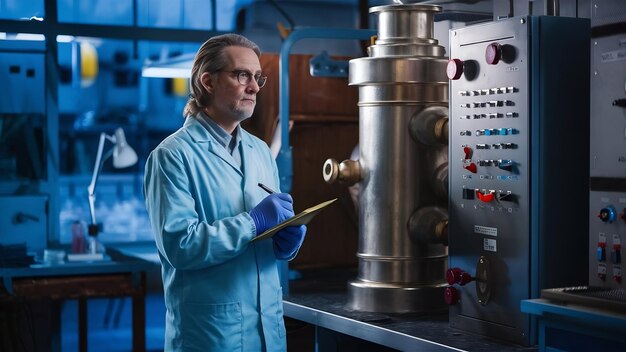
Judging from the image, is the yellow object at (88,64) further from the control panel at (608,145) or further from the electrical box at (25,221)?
the control panel at (608,145)

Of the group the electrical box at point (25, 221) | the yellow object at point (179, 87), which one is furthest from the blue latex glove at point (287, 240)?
the yellow object at point (179, 87)

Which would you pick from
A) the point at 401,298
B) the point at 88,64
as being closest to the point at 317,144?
the point at 401,298

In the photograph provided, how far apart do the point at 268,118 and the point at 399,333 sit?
1435mm

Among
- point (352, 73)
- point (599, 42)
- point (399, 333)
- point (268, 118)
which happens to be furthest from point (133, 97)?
point (599, 42)

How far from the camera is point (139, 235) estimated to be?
18.6 feet

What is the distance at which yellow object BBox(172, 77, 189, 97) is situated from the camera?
6059 millimetres

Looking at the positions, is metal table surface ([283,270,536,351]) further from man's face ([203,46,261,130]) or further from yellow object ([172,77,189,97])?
yellow object ([172,77,189,97])

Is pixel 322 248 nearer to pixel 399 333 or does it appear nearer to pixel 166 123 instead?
pixel 399 333

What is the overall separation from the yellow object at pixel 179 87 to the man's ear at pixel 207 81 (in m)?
3.75

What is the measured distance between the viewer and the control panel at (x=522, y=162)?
2164mm

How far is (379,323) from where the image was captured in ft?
8.31

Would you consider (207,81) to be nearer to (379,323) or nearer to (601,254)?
(379,323)

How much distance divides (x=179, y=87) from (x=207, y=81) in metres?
3.79

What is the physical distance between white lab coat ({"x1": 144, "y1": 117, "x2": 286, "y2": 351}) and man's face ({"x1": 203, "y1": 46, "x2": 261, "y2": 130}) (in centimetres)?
9
